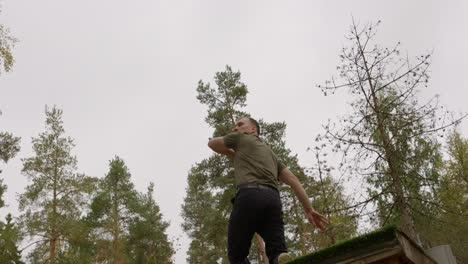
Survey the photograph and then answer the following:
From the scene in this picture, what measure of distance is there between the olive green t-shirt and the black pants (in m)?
0.15

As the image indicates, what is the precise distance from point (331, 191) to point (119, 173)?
24.7 m

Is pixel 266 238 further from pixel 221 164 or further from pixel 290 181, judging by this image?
pixel 221 164

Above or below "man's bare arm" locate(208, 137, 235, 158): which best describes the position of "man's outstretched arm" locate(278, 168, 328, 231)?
below

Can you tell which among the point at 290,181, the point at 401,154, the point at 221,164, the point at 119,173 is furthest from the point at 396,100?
the point at 119,173

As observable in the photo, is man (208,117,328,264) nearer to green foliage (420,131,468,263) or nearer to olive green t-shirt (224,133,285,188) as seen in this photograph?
olive green t-shirt (224,133,285,188)

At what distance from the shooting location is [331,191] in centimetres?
1041

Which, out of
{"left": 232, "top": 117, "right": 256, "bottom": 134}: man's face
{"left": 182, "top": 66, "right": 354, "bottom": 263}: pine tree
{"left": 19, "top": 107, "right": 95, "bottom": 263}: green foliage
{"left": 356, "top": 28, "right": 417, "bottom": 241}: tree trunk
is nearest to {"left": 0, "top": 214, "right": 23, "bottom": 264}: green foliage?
{"left": 19, "top": 107, "right": 95, "bottom": 263}: green foliage

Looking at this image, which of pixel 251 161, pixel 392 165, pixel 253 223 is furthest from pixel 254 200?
pixel 392 165

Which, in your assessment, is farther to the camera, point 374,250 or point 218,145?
point 218,145

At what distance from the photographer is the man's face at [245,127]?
14.3 feet

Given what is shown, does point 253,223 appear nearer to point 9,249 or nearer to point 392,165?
point 392,165

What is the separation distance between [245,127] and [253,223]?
1.16 m

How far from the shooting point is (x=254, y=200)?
12.0 ft

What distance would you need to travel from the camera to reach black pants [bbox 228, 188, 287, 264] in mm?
3648
